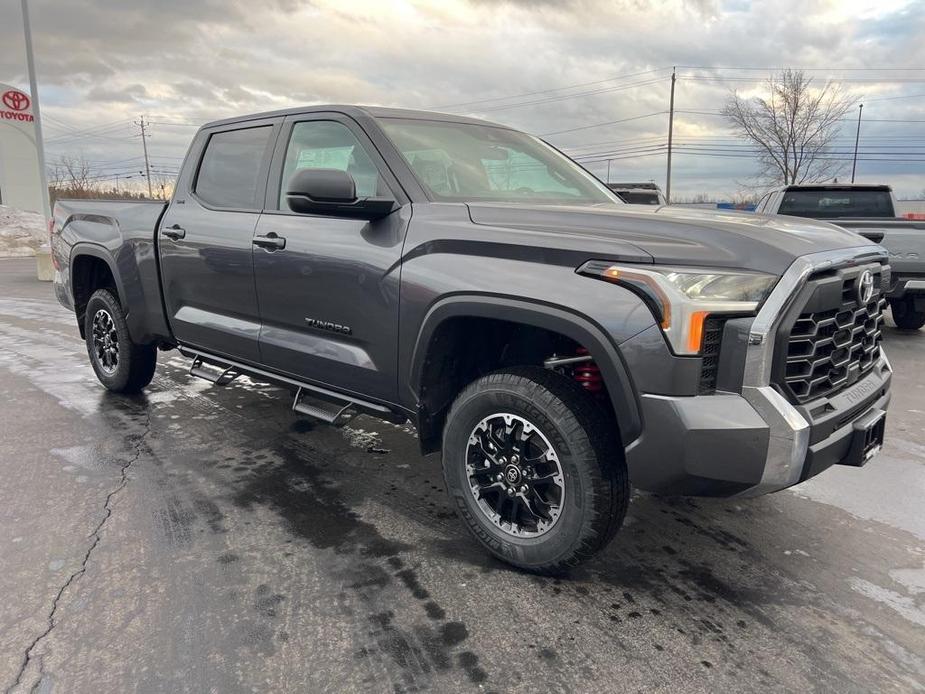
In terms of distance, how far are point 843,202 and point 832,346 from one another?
25.7 feet

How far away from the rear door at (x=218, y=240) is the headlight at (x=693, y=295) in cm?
244

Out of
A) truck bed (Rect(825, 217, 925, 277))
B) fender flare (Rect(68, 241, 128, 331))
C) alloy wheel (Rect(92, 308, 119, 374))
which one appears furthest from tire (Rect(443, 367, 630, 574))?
truck bed (Rect(825, 217, 925, 277))

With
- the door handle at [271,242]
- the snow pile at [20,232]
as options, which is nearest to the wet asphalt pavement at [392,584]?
the door handle at [271,242]

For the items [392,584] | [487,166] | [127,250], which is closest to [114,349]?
[127,250]

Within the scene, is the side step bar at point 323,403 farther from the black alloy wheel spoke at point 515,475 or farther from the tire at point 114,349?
the tire at point 114,349

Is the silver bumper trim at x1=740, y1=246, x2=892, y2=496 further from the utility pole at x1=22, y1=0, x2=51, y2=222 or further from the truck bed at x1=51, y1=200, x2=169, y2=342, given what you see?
the utility pole at x1=22, y1=0, x2=51, y2=222

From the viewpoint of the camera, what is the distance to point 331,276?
3.42 metres

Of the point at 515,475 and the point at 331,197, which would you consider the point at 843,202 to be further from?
the point at 331,197

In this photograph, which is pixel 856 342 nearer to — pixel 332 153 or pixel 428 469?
pixel 428 469

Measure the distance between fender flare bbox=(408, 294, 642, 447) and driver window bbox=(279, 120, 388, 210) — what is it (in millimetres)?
815

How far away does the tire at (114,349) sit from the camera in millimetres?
5305

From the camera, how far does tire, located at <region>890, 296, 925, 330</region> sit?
878 cm

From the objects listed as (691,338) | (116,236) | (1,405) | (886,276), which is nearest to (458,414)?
(691,338)

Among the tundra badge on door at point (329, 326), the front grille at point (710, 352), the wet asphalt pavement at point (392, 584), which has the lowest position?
the wet asphalt pavement at point (392, 584)
